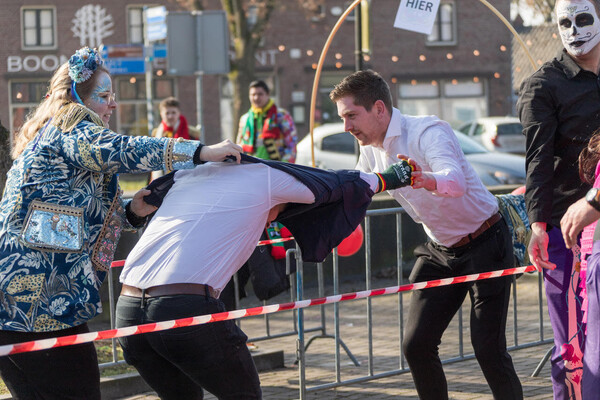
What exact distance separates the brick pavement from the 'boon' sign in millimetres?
2521

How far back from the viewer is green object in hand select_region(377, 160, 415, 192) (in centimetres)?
415

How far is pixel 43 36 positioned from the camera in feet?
111

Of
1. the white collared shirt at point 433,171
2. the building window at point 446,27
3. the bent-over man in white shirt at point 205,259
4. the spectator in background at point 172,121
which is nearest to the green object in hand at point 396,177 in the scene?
the bent-over man in white shirt at point 205,259

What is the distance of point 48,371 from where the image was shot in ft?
12.4

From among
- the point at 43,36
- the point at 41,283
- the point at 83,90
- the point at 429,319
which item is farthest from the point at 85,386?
the point at 43,36

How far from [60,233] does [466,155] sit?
1238 cm

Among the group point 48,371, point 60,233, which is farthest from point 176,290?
point 48,371

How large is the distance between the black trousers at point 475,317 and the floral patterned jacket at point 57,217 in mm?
1707

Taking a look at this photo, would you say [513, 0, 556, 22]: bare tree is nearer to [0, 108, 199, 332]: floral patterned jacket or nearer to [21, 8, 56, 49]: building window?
[21, 8, 56, 49]: building window

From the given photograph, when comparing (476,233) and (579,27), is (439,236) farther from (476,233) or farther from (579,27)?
(579,27)

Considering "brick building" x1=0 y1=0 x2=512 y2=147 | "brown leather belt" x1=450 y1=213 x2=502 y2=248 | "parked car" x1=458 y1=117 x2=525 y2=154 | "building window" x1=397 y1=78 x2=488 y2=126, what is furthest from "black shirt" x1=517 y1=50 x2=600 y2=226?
"building window" x1=397 y1=78 x2=488 y2=126

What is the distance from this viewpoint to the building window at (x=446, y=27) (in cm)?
3691

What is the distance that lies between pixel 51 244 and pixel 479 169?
11686 millimetres

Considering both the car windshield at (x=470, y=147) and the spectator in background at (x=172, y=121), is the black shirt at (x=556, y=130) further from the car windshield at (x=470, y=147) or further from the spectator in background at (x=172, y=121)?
the car windshield at (x=470, y=147)
